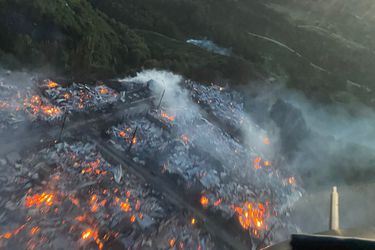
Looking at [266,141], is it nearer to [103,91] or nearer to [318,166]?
[318,166]

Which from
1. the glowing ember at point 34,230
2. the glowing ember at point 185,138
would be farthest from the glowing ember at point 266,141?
the glowing ember at point 34,230

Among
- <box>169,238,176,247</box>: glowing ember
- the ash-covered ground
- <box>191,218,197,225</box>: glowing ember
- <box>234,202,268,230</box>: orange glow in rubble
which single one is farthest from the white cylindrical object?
<box>234,202,268,230</box>: orange glow in rubble

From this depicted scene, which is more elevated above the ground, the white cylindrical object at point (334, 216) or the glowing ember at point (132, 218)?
the white cylindrical object at point (334, 216)

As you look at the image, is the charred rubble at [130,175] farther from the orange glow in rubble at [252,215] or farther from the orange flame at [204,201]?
the orange glow in rubble at [252,215]

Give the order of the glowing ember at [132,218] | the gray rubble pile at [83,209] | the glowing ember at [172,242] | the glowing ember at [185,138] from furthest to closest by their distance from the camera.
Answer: the glowing ember at [185,138] < the glowing ember at [132,218] < the glowing ember at [172,242] < the gray rubble pile at [83,209]

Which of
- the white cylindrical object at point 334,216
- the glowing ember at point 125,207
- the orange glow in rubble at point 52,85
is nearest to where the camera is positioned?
the white cylindrical object at point 334,216

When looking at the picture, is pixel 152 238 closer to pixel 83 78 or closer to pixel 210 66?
pixel 83 78

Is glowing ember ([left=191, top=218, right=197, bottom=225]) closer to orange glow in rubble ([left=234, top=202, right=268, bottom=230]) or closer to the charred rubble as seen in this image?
the charred rubble
